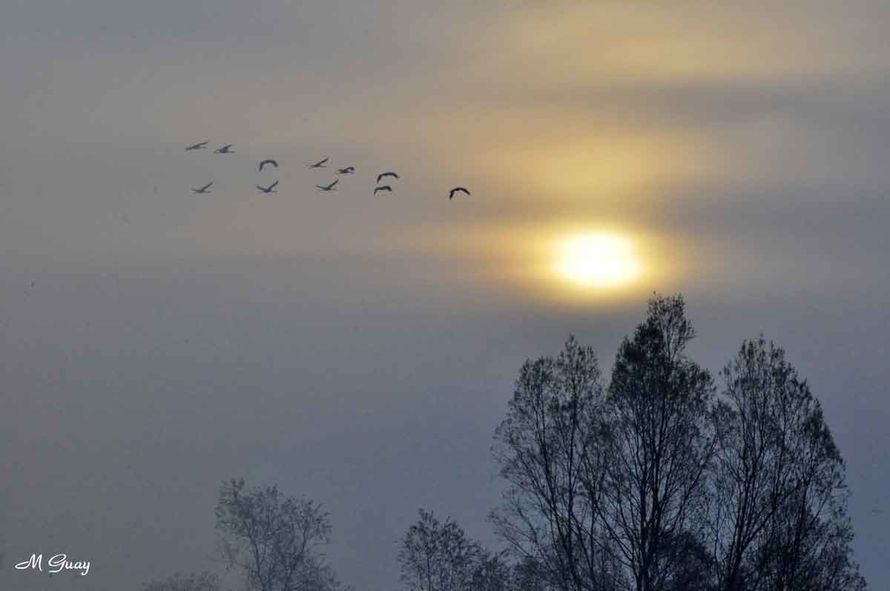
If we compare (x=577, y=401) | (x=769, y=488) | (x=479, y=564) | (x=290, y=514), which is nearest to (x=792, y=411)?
(x=769, y=488)

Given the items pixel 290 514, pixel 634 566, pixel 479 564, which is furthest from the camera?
pixel 290 514

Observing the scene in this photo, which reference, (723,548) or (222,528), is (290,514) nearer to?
(222,528)

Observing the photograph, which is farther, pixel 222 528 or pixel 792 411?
pixel 222 528

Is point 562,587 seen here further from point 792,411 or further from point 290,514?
point 290,514

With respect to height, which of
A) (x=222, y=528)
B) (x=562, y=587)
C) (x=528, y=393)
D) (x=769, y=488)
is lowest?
(x=562, y=587)

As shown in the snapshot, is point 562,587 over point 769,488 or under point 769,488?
under

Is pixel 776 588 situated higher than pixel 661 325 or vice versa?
pixel 661 325

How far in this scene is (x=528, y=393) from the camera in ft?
198

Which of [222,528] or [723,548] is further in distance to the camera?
[222,528]

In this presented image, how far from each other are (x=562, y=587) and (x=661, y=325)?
34.8 feet

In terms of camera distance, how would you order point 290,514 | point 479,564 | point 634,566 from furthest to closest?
point 290,514 → point 479,564 → point 634,566

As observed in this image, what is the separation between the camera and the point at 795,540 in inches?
2312

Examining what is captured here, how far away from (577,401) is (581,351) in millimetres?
2014

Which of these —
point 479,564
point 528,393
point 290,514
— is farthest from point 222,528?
point 528,393
